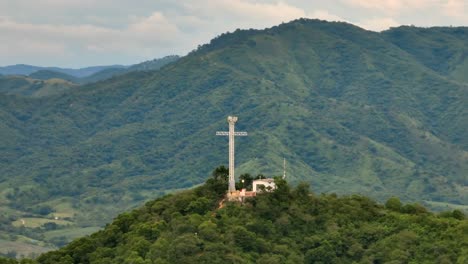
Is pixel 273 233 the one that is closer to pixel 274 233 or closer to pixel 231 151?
pixel 274 233

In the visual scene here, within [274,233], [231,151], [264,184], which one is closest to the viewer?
[274,233]

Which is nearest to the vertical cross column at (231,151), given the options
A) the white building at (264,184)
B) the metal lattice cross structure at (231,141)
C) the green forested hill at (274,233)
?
the metal lattice cross structure at (231,141)

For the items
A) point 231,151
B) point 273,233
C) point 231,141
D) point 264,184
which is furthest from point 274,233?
point 231,141

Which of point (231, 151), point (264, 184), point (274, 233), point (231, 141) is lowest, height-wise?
point (274, 233)

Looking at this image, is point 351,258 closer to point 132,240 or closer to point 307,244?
point 307,244

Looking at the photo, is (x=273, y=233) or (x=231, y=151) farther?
(x=231, y=151)

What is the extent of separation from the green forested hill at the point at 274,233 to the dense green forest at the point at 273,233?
0.08 metres

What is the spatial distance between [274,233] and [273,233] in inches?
6.0

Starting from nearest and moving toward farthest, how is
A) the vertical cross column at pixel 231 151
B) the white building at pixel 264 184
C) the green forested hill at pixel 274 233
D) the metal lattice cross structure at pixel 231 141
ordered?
the green forested hill at pixel 274 233, the metal lattice cross structure at pixel 231 141, the vertical cross column at pixel 231 151, the white building at pixel 264 184

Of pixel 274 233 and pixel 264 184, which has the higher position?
pixel 264 184

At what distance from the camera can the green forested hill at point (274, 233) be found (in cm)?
8994

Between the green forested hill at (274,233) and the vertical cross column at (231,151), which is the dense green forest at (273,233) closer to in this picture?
the green forested hill at (274,233)

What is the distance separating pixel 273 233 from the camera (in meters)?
94.9

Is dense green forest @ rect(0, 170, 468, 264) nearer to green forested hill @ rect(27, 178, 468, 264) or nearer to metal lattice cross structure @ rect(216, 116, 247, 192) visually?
green forested hill @ rect(27, 178, 468, 264)
